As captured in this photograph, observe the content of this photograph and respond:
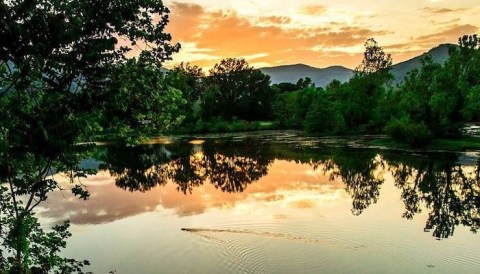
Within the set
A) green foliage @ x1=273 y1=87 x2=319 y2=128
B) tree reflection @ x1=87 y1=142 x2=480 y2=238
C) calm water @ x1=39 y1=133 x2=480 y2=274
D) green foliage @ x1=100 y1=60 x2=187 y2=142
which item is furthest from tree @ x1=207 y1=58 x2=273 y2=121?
green foliage @ x1=100 y1=60 x2=187 y2=142

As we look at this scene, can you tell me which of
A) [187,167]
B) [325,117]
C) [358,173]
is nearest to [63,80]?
[358,173]

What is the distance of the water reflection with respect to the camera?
2883 cm

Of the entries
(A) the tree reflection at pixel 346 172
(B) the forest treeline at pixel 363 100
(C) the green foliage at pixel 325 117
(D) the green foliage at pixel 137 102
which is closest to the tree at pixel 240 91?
(B) the forest treeline at pixel 363 100

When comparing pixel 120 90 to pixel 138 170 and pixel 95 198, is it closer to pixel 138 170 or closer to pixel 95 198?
pixel 95 198

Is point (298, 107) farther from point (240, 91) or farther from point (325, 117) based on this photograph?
point (240, 91)

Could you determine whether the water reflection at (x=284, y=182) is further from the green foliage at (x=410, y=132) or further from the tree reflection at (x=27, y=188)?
the tree reflection at (x=27, y=188)

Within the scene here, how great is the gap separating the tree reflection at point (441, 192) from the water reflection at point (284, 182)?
0.05m

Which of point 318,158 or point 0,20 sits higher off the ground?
point 0,20

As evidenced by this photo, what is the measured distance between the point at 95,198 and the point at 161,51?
79.2 ft

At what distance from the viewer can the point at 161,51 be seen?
44.1 feet

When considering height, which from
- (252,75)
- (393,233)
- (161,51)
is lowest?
(393,233)

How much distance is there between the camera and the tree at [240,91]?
433 ft

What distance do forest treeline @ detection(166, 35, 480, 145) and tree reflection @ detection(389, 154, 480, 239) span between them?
15.3 metres

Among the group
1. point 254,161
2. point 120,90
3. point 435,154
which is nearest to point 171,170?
point 254,161
